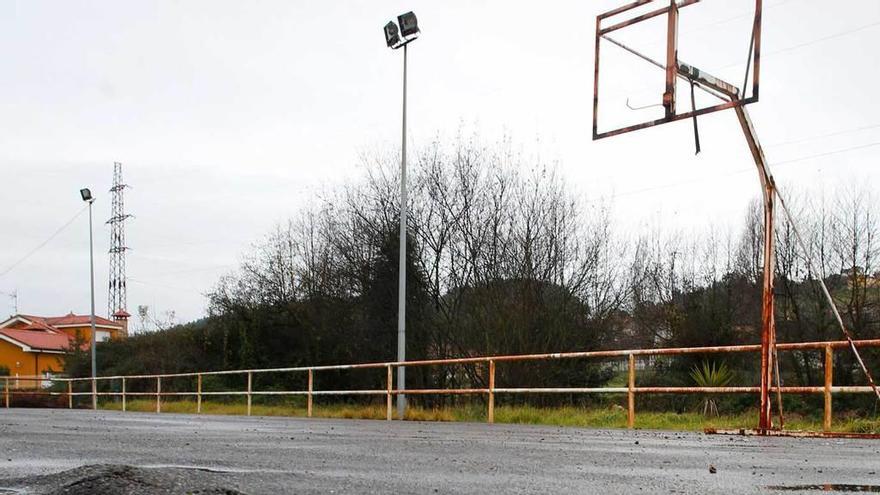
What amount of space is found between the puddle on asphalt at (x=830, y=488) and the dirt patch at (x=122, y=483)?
254 centimetres

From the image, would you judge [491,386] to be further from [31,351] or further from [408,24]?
[31,351]

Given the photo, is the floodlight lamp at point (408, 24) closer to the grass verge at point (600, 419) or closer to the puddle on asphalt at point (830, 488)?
the grass verge at point (600, 419)

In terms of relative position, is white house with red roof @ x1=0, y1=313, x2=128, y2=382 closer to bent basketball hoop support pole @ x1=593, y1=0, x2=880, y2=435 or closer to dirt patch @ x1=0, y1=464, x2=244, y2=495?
bent basketball hoop support pole @ x1=593, y1=0, x2=880, y2=435

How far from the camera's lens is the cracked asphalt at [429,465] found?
449 centimetres

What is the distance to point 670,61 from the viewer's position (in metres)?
10.4

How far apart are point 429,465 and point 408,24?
19.0 m

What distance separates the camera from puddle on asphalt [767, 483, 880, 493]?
174 inches

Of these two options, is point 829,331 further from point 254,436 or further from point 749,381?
point 254,436

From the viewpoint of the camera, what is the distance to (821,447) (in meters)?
7.87

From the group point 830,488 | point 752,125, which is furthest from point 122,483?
point 752,125

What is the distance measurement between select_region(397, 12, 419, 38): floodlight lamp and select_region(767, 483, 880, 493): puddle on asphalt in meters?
20.0

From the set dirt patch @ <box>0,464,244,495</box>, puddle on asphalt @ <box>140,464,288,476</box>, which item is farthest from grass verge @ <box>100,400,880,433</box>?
dirt patch @ <box>0,464,244,495</box>

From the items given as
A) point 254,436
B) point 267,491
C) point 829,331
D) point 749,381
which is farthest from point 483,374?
point 267,491

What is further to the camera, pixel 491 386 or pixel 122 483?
pixel 491 386
